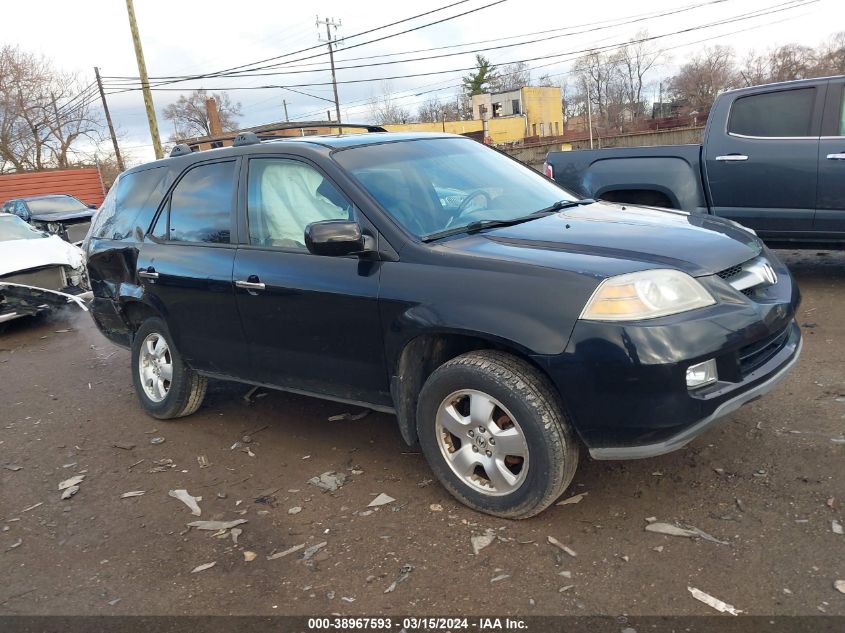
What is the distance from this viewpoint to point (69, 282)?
884 cm

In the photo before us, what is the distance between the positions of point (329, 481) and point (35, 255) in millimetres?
6663

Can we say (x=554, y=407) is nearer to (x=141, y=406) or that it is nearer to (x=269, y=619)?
(x=269, y=619)

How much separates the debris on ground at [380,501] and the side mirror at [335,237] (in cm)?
129

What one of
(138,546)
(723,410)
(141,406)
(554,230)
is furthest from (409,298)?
(141,406)

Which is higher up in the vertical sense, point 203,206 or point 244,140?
point 244,140

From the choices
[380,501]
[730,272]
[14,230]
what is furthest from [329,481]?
[14,230]

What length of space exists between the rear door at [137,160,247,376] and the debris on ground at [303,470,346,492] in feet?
2.84

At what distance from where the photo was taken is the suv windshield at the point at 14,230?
31.1 feet

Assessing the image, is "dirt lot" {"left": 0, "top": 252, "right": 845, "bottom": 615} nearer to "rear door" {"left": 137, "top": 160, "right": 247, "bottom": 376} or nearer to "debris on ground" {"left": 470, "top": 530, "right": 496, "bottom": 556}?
"debris on ground" {"left": 470, "top": 530, "right": 496, "bottom": 556}

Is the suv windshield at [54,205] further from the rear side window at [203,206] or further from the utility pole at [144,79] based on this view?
the rear side window at [203,206]

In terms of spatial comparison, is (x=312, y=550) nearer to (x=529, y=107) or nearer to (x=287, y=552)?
(x=287, y=552)

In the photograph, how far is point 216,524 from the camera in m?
3.50

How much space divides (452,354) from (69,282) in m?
7.17

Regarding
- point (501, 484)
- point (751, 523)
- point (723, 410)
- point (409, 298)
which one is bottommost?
point (751, 523)
